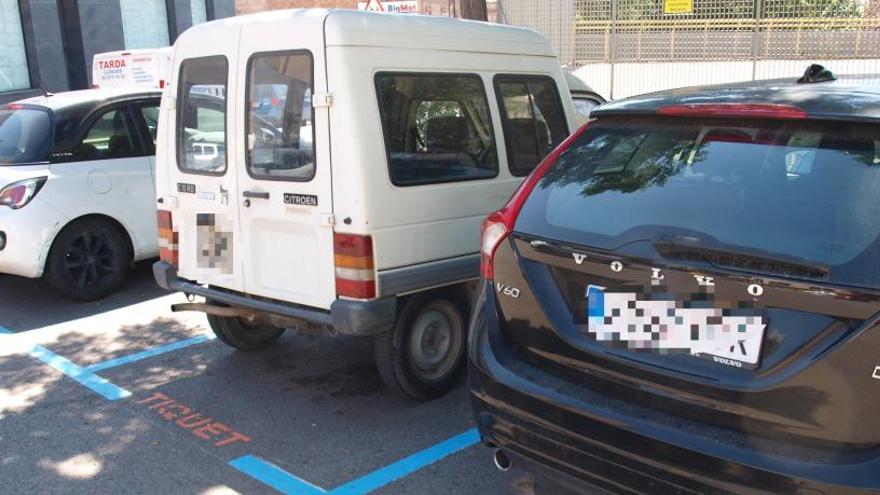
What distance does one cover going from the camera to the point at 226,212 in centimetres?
438

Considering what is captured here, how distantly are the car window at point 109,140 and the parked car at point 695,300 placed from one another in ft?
15.2

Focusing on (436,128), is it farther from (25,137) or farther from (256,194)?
(25,137)

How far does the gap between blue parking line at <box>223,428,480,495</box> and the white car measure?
3399 millimetres

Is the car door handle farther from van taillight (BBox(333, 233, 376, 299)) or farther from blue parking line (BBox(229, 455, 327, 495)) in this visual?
blue parking line (BBox(229, 455, 327, 495))

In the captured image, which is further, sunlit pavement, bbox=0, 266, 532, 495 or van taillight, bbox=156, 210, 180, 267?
van taillight, bbox=156, 210, 180, 267

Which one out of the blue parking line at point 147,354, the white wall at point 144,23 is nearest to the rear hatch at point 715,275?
the blue parking line at point 147,354

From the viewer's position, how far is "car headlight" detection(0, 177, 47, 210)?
603 cm

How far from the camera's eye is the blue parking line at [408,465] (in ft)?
11.5

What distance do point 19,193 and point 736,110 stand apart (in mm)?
5507

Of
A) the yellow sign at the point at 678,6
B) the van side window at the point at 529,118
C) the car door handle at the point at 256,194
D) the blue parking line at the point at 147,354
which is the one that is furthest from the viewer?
the yellow sign at the point at 678,6

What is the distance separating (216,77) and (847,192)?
334 cm

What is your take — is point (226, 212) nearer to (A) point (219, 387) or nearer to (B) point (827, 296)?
(A) point (219, 387)

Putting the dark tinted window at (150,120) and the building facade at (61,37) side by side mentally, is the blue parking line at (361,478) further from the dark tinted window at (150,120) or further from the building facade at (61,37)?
the building facade at (61,37)

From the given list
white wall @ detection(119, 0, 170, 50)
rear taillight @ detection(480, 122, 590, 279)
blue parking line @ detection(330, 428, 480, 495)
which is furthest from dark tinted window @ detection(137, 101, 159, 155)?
white wall @ detection(119, 0, 170, 50)
